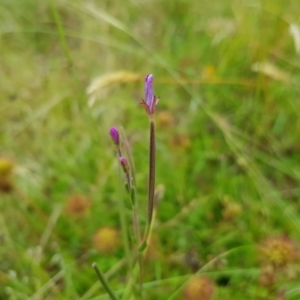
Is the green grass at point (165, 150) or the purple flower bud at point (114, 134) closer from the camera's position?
the purple flower bud at point (114, 134)

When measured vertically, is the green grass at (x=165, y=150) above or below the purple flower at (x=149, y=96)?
below

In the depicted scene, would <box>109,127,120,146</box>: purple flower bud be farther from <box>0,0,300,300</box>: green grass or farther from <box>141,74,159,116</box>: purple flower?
<box>0,0,300,300</box>: green grass

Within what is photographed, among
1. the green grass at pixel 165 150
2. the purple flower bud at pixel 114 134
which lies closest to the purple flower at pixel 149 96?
the purple flower bud at pixel 114 134

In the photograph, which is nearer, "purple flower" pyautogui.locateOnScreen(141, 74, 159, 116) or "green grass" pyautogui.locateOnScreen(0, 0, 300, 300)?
"purple flower" pyautogui.locateOnScreen(141, 74, 159, 116)

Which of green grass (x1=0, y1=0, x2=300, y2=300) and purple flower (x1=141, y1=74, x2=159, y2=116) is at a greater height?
purple flower (x1=141, y1=74, x2=159, y2=116)

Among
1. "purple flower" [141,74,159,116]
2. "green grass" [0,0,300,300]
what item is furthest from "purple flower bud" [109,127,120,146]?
"green grass" [0,0,300,300]

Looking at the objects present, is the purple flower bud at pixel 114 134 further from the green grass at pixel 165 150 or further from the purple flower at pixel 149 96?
the green grass at pixel 165 150

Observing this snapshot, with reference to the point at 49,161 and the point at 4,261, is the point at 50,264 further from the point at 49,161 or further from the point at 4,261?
the point at 49,161

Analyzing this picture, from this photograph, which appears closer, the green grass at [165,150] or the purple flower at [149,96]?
the purple flower at [149,96]
